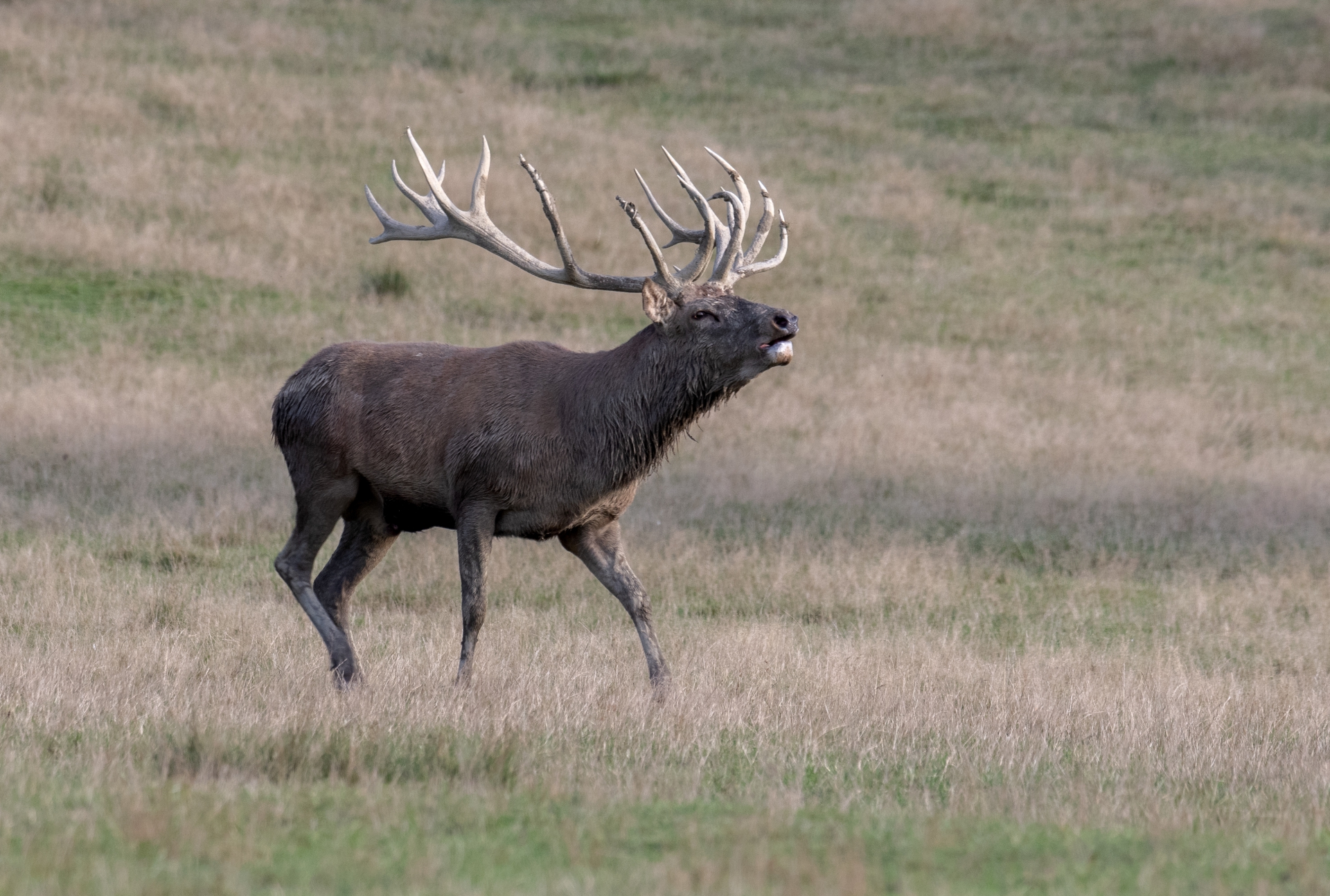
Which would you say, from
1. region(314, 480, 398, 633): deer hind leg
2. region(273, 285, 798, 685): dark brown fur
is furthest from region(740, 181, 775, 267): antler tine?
region(314, 480, 398, 633): deer hind leg

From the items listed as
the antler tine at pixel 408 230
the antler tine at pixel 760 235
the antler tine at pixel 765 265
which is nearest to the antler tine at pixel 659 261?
the antler tine at pixel 765 265

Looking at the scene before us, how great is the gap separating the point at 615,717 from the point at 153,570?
4.95 m

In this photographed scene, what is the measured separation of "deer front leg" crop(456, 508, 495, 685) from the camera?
335 inches

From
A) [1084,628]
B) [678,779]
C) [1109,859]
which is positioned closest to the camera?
[1109,859]

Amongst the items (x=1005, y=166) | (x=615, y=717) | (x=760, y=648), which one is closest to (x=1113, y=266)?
(x=1005, y=166)

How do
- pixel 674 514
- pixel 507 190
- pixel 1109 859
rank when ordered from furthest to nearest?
1. pixel 507 190
2. pixel 674 514
3. pixel 1109 859

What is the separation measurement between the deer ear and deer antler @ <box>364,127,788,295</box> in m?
0.08

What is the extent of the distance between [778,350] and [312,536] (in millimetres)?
2754

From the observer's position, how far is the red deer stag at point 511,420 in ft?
27.5

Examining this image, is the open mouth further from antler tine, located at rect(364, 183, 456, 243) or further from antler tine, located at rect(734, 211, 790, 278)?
antler tine, located at rect(364, 183, 456, 243)

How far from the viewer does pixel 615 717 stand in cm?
716

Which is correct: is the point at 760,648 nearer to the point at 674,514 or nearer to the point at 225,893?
the point at 674,514

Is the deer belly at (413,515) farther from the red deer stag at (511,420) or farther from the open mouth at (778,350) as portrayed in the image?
the open mouth at (778,350)

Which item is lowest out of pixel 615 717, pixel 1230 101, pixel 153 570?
pixel 153 570
